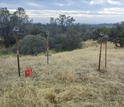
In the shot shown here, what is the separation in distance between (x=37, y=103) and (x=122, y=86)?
2.14m

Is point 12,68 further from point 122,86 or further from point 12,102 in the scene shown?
point 122,86

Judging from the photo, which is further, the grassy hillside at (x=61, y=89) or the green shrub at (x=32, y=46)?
the green shrub at (x=32, y=46)

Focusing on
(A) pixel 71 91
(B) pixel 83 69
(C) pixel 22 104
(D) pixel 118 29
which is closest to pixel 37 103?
(C) pixel 22 104

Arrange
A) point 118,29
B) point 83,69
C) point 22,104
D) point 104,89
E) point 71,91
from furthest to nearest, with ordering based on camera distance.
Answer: point 118,29, point 83,69, point 104,89, point 71,91, point 22,104

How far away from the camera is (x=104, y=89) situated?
493cm

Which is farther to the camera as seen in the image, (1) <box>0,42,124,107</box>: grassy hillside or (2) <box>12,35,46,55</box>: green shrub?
(2) <box>12,35,46,55</box>: green shrub

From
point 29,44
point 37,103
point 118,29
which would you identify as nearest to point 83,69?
point 37,103

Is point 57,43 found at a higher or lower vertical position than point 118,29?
lower

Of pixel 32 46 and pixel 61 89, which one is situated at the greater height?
pixel 61 89

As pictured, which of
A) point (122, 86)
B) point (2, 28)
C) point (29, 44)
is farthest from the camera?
point (2, 28)

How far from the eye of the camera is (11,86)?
4.80m

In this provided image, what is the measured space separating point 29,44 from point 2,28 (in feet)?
60.6

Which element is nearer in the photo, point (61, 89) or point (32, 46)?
point (61, 89)

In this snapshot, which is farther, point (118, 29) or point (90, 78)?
point (118, 29)
